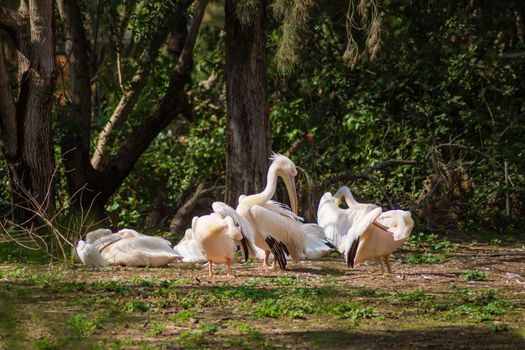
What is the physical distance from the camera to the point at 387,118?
59.2 ft

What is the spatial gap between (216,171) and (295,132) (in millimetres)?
1791

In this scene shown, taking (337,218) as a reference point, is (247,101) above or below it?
above

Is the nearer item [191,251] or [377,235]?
[377,235]

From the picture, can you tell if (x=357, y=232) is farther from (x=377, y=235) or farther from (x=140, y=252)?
(x=140, y=252)

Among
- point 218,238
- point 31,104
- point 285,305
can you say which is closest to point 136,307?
point 285,305

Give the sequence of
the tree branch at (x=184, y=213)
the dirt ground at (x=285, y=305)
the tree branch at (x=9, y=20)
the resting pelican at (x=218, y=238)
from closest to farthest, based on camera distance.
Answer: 1. the dirt ground at (x=285, y=305)
2. the resting pelican at (x=218, y=238)
3. the tree branch at (x=9, y=20)
4. the tree branch at (x=184, y=213)

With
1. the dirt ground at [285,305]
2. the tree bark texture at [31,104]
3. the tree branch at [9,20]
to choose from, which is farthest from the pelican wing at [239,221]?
the tree branch at [9,20]

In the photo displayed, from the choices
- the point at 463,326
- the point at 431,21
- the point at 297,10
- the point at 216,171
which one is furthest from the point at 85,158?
the point at 463,326

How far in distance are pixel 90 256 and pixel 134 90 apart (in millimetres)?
7378

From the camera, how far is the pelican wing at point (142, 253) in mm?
10711

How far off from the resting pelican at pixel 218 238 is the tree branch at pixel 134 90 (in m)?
7.24

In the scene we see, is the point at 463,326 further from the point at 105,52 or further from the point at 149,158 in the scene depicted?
the point at 105,52

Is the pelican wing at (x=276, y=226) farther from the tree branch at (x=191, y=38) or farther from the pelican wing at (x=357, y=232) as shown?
the tree branch at (x=191, y=38)

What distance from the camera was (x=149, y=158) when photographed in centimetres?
1953
